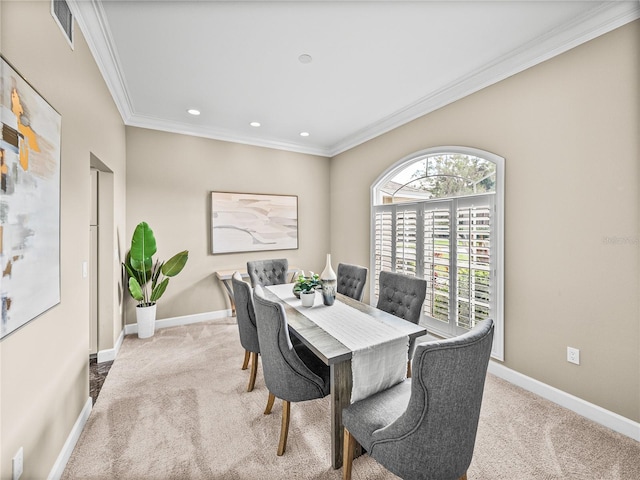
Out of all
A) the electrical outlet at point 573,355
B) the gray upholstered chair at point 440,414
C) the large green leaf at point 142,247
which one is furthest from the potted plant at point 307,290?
the large green leaf at point 142,247

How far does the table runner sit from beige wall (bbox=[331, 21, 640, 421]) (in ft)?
4.77

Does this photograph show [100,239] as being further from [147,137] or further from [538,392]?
[538,392]

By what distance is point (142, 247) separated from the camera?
3473mm

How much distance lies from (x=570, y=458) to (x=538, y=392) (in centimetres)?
75

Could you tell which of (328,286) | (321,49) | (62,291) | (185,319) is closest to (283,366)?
(328,286)

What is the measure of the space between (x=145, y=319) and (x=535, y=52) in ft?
16.0

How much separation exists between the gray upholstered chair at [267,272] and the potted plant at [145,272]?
97 centimetres

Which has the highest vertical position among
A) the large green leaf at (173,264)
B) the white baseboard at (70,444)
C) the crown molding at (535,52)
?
the crown molding at (535,52)

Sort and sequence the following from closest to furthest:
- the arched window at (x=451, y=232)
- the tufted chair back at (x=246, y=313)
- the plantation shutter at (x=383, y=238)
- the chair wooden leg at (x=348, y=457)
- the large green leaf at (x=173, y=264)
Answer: the chair wooden leg at (x=348, y=457) → the tufted chair back at (x=246, y=313) → the arched window at (x=451, y=232) → the large green leaf at (x=173, y=264) → the plantation shutter at (x=383, y=238)

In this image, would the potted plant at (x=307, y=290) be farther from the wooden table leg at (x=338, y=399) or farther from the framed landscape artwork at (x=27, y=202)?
the framed landscape artwork at (x=27, y=202)

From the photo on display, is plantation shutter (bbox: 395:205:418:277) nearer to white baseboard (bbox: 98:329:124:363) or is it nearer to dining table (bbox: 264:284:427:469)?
dining table (bbox: 264:284:427:469)

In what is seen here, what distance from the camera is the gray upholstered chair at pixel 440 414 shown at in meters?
1.04

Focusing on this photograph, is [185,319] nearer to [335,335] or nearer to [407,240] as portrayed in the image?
[335,335]

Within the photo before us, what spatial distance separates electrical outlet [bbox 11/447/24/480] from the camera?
3.94 feet
